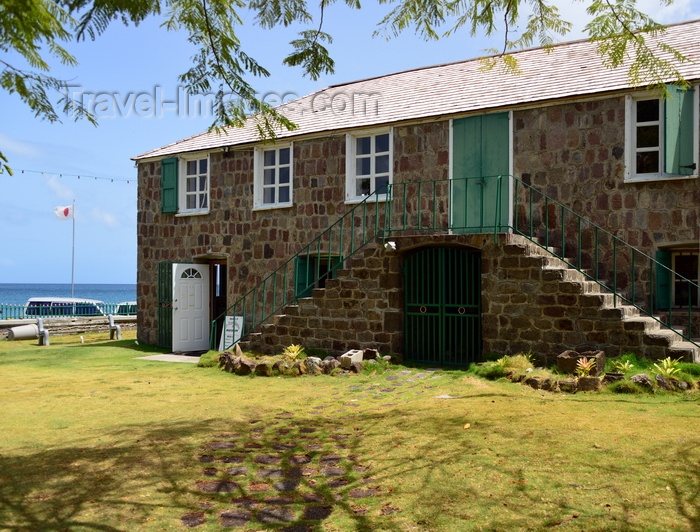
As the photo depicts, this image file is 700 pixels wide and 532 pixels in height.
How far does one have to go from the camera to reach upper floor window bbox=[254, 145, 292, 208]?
1573 centimetres

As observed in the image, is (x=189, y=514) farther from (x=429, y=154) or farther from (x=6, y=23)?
(x=429, y=154)

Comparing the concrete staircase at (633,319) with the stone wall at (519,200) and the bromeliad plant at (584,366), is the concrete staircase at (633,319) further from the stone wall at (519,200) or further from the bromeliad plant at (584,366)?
the bromeliad plant at (584,366)

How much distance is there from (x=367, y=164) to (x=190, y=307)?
554cm

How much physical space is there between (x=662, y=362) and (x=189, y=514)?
7138 millimetres

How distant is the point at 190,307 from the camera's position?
16.6 metres

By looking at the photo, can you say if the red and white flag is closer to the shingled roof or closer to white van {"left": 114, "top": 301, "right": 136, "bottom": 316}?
white van {"left": 114, "top": 301, "right": 136, "bottom": 316}

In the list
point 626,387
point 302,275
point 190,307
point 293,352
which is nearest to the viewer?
point 626,387

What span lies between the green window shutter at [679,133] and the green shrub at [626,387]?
4.15 metres

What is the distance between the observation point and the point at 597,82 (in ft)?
40.4

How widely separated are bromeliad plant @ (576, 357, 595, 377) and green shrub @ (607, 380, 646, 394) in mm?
478

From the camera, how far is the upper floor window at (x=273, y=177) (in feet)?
51.6

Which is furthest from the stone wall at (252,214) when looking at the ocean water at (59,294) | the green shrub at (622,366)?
the ocean water at (59,294)

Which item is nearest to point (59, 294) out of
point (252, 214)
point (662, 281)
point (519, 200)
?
point (252, 214)

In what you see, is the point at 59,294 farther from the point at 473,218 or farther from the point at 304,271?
the point at 473,218
